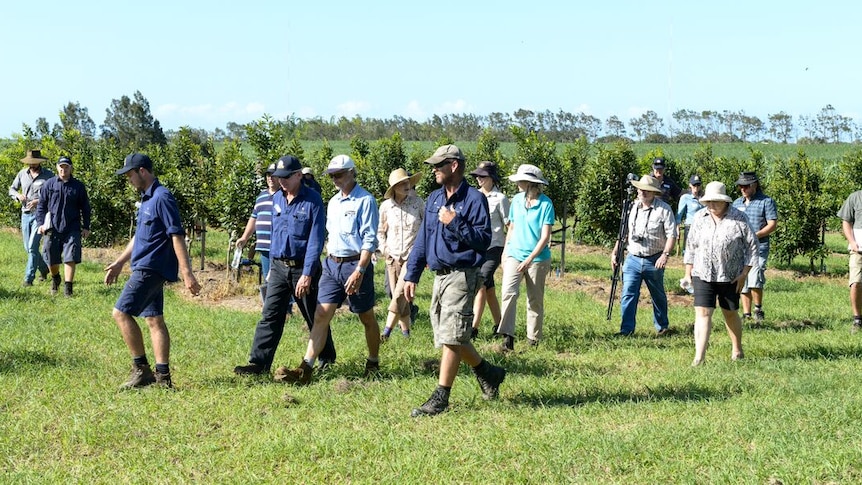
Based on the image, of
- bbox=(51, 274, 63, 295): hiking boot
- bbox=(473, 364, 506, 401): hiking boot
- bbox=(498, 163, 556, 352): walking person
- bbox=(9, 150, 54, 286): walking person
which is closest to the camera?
bbox=(473, 364, 506, 401): hiking boot

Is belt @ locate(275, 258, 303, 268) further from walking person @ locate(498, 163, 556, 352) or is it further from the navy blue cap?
walking person @ locate(498, 163, 556, 352)

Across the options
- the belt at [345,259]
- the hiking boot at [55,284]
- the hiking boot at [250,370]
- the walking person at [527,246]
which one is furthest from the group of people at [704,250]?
the hiking boot at [55,284]

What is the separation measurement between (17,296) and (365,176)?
37.0 feet

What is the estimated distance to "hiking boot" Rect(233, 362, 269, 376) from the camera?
24.2 ft

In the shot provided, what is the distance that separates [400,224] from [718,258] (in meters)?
3.23

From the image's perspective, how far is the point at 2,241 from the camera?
19.5 metres

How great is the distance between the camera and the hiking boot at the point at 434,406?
614 cm

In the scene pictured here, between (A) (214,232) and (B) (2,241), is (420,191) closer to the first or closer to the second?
(A) (214,232)

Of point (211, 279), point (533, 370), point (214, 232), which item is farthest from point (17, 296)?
point (214, 232)

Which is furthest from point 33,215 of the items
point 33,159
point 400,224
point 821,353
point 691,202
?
point 821,353

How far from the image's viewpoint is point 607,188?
625 inches

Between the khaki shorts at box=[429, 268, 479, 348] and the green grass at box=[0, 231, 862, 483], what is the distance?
57 cm

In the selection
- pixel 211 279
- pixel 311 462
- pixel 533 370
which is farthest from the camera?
pixel 211 279

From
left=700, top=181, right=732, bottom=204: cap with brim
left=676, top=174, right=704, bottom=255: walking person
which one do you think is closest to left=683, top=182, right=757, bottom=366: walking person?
left=700, top=181, right=732, bottom=204: cap with brim
